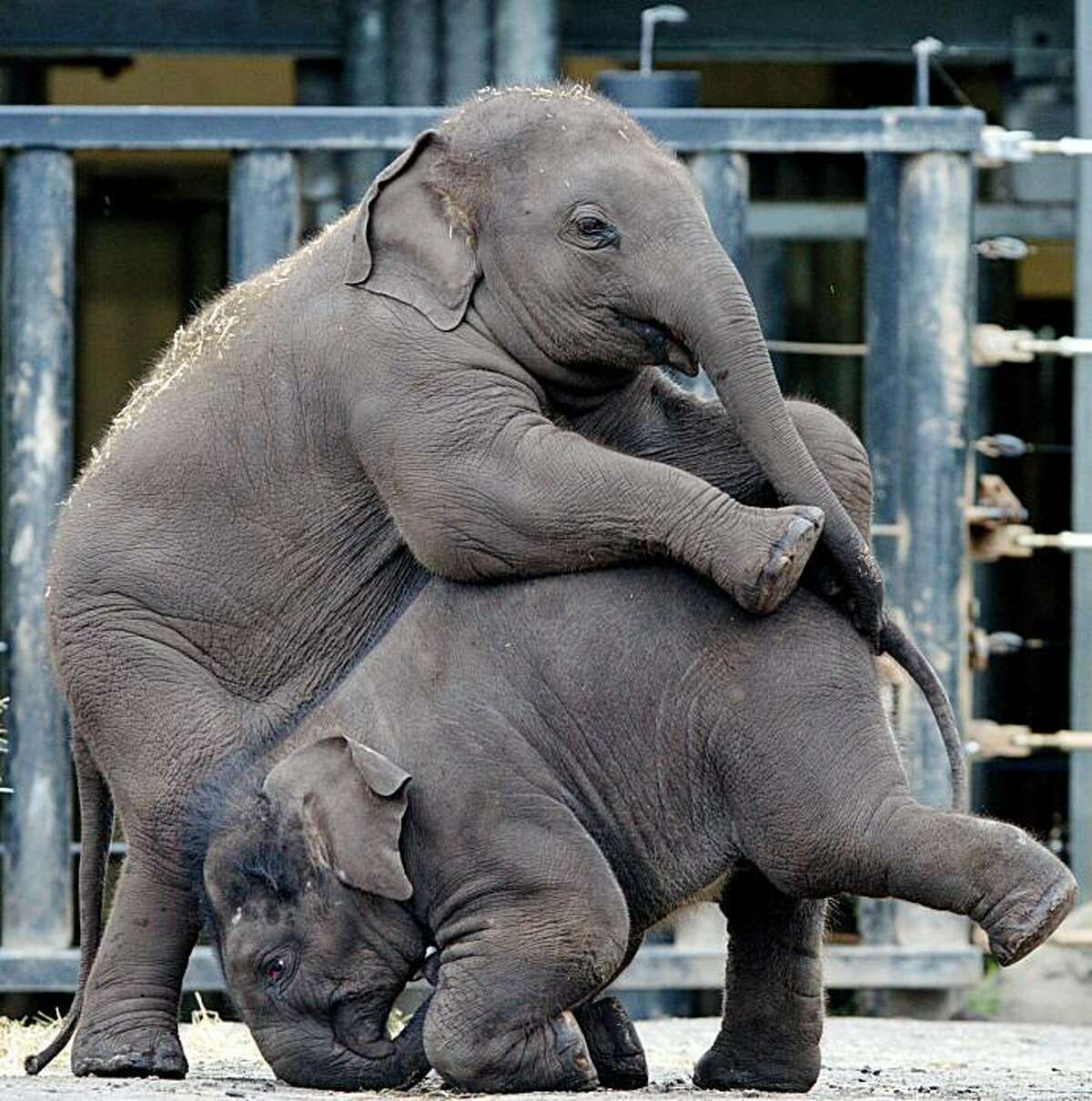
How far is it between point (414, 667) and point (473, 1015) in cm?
68

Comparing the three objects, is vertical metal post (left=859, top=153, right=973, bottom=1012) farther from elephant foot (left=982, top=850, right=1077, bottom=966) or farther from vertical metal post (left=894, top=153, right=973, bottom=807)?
elephant foot (left=982, top=850, right=1077, bottom=966)

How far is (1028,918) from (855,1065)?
1.94 metres

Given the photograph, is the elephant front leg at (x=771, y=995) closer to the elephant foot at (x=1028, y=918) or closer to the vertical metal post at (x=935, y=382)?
the elephant foot at (x=1028, y=918)

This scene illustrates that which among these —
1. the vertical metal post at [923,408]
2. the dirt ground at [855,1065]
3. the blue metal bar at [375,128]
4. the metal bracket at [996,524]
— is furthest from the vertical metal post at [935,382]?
the dirt ground at [855,1065]

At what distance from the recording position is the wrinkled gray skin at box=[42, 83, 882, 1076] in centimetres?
565

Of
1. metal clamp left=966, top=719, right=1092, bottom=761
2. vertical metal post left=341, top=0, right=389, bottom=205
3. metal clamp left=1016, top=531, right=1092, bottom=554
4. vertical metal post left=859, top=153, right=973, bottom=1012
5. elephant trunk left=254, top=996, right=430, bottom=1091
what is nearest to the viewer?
elephant trunk left=254, top=996, right=430, bottom=1091

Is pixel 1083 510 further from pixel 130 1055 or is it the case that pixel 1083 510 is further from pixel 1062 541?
pixel 130 1055

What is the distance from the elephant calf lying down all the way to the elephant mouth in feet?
1.29

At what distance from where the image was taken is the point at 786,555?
5.48m

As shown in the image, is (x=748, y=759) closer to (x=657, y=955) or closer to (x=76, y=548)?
(x=76, y=548)

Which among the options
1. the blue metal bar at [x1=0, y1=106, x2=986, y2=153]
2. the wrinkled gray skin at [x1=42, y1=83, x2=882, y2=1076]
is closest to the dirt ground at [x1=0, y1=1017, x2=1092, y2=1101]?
the wrinkled gray skin at [x1=42, y1=83, x2=882, y2=1076]

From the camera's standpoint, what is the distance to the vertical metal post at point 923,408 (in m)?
9.30

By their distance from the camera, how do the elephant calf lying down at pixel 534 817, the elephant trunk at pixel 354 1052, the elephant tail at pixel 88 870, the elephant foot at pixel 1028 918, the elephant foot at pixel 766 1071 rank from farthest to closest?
1. the elephant tail at pixel 88 870
2. the elephant foot at pixel 766 1071
3. the elephant trunk at pixel 354 1052
4. the elephant calf lying down at pixel 534 817
5. the elephant foot at pixel 1028 918

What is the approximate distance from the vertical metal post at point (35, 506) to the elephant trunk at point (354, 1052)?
368cm
